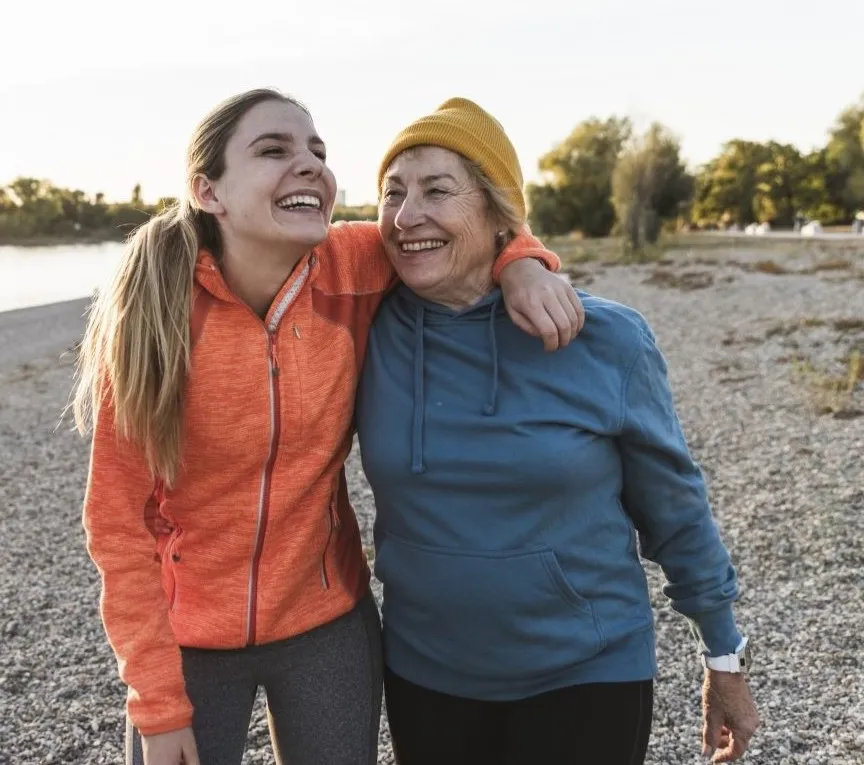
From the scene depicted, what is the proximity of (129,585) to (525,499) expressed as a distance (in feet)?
3.11

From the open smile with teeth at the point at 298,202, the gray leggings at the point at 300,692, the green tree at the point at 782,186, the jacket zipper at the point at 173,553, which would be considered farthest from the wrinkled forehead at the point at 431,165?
the green tree at the point at 782,186

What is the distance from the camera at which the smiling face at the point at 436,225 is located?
2244mm

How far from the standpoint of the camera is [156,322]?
199 centimetres

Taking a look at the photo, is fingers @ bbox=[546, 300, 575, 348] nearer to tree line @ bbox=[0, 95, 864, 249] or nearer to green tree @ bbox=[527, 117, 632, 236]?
tree line @ bbox=[0, 95, 864, 249]

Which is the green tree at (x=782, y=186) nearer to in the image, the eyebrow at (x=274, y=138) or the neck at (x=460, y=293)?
the neck at (x=460, y=293)

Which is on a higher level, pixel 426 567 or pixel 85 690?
pixel 426 567

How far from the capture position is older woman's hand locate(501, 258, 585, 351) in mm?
2031

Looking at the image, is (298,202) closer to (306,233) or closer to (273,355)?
(306,233)

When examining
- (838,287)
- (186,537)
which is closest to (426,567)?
(186,537)

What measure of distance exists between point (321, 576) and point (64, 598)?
4.89 metres

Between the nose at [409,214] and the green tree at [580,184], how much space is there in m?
50.5

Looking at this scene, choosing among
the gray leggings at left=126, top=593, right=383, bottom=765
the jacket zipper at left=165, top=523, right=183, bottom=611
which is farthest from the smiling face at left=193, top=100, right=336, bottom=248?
the gray leggings at left=126, top=593, right=383, bottom=765

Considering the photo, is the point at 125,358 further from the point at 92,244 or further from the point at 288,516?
the point at 92,244

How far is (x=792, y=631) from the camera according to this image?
510 cm
